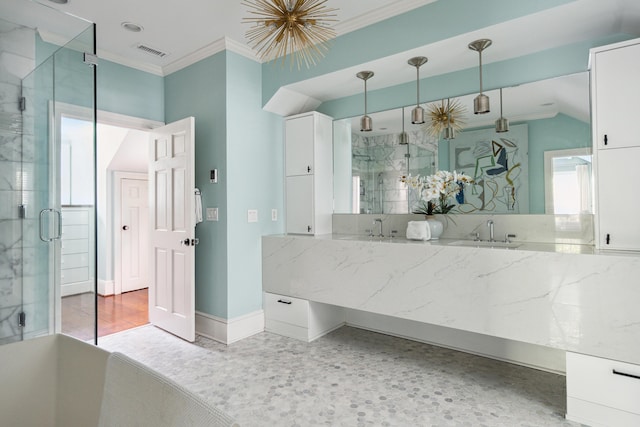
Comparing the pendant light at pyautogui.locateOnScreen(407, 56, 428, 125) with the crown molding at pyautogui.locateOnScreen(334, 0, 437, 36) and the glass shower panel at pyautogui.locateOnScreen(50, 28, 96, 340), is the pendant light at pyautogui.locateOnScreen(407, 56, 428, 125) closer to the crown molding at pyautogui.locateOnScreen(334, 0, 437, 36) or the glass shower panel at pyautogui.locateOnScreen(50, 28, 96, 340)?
the crown molding at pyautogui.locateOnScreen(334, 0, 437, 36)

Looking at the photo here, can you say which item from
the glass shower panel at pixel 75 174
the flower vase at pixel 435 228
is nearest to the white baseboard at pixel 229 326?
the glass shower panel at pixel 75 174

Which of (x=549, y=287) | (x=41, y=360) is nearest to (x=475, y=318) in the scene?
(x=549, y=287)

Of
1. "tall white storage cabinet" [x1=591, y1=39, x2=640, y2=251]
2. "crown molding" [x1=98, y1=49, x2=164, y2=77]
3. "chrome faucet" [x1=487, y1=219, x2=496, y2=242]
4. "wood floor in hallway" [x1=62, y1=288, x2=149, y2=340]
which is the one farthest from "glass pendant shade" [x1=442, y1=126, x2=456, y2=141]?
"crown molding" [x1=98, y1=49, x2=164, y2=77]

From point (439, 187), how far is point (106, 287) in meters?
4.55

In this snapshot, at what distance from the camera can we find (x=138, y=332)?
3.40 metres

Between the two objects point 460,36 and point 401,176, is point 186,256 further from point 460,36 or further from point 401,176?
point 460,36

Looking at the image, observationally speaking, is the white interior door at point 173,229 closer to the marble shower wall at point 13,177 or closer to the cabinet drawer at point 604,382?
the marble shower wall at point 13,177

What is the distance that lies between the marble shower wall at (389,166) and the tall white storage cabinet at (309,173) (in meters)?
0.32

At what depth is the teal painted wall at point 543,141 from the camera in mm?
2441

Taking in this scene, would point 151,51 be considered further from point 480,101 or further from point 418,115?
point 480,101

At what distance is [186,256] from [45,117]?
1.51 metres

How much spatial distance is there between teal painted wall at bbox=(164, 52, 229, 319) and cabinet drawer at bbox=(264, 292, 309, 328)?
1.49 ft

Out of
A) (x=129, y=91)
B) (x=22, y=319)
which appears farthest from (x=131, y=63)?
(x=22, y=319)

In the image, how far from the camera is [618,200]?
2.04 meters
